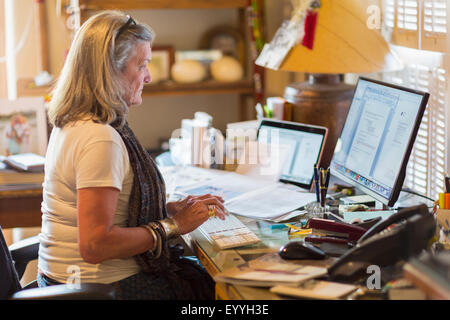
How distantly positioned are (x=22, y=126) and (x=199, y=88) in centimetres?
102

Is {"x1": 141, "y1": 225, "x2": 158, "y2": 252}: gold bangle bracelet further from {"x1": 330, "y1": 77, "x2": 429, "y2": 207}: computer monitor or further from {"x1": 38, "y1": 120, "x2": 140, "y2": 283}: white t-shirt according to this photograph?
{"x1": 330, "y1": 77, "x2": 429, "y2": 207}: computer monitor

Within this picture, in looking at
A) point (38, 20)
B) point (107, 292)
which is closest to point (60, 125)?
point (107, 292)

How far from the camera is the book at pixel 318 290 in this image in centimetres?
122

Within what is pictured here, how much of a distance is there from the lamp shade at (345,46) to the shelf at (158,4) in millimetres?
1080

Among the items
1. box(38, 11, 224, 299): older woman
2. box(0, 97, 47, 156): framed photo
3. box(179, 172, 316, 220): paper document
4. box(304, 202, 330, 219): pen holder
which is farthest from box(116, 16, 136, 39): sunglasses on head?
box(0, 97, 47, 156): framed photo

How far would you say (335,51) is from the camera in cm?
213

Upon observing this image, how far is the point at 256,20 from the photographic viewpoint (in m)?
3.24

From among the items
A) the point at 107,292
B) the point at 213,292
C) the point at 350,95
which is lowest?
the point at 213,292

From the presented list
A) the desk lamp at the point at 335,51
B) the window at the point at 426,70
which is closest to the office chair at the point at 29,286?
A: the desk lamp at the point at 335,51

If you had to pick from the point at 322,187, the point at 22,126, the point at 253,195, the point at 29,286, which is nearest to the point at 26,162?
the point at 22,126

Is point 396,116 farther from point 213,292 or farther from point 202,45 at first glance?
point 202,45

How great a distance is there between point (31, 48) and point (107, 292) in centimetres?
216

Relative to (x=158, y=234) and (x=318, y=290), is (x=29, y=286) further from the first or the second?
(x=318, y=290)

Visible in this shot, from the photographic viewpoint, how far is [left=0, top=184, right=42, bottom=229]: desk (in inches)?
87.1
